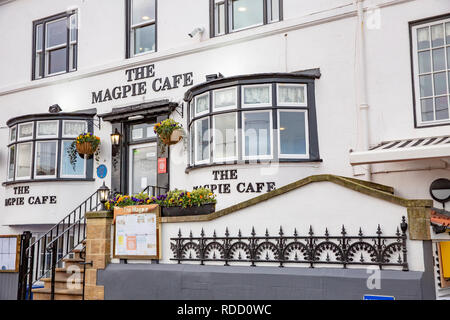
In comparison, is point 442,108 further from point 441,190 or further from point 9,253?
point 9,253

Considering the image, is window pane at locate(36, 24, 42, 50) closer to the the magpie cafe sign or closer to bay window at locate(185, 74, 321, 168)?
the the magpie cafe sign

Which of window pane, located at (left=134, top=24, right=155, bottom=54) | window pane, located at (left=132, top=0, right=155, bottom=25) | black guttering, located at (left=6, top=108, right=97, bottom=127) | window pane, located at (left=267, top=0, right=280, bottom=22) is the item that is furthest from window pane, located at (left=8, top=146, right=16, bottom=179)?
window pane, located at (left=267, top=0, right=280, bottom=22)

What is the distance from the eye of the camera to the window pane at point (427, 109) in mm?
9227

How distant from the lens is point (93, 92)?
13.6 metres

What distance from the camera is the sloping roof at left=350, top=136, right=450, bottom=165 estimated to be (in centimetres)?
770

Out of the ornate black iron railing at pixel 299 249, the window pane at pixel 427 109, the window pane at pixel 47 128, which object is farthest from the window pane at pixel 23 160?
the window pane at pixel 427 109

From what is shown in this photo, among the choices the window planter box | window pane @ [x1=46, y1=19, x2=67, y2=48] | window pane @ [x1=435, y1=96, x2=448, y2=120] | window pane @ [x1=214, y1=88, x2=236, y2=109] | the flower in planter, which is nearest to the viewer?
the window planter box

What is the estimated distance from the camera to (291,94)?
411 inches

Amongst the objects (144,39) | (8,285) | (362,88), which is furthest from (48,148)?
(362,88)

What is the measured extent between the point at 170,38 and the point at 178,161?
10.9 ft

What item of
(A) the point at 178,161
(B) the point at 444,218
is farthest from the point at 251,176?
(B) the point at 444,218

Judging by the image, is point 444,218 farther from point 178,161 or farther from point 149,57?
point 149,57

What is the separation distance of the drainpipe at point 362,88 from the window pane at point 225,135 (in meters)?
2.66

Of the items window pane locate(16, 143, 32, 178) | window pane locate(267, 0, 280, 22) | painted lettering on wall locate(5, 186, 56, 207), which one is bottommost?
painted lettering on wall locate(5, 186, 56, 207)
